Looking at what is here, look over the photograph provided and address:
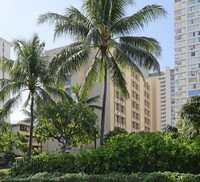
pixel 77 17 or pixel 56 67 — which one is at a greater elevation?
pixel 77 17

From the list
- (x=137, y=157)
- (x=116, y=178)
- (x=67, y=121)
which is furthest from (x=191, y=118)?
(x=67, y=121)

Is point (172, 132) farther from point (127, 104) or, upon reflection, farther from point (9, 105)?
point (127, 104)

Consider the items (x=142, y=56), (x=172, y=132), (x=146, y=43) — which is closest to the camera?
(x=142, y=56)

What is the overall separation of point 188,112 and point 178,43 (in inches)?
3425

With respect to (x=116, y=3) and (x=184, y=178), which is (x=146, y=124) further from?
(x=184, y=178)

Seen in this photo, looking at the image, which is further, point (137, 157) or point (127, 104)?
point (127, 104)

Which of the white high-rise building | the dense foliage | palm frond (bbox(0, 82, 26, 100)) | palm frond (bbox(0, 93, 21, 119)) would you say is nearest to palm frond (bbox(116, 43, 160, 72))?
the dense foliage

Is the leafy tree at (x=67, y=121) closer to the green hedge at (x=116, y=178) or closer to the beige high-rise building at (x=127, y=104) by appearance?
the beige high-rise building at (x=127, y=104)

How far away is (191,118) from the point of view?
16.6 meters

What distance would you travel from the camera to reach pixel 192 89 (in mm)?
93188

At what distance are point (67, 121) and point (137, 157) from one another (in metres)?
21.0

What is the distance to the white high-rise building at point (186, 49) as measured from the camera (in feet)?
309

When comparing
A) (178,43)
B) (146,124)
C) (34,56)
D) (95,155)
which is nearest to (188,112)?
(95,155)

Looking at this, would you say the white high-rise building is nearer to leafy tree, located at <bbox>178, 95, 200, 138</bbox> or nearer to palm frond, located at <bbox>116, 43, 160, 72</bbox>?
palm frond, located at <bbox>116, 43, 160, 72</bbox>
